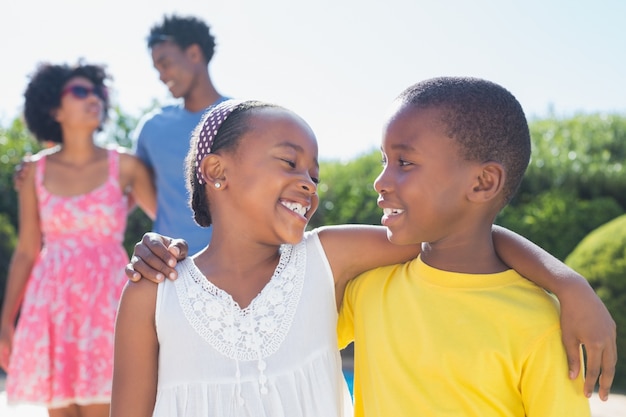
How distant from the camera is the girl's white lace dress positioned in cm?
218

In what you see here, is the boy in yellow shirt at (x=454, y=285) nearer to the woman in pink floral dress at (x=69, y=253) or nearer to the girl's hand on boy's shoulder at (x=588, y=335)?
the girl's hand on boy's shoulder at (x=588, y=335)

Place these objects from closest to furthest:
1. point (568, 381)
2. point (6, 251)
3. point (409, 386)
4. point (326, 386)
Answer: point (568, 381) < point (409, 386) < point (326, 386) < point (6, 251)

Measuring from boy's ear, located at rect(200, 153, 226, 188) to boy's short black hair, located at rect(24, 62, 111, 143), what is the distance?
2439 millimetres

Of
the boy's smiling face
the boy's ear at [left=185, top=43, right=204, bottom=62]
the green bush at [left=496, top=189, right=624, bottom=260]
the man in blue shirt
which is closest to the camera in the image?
the boy's smiling face

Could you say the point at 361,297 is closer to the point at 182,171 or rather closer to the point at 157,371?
the point at 157,371

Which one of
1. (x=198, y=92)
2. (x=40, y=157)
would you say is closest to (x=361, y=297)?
(x=198, y=92)

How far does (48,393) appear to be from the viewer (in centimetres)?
405

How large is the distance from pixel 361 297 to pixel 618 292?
4359mm

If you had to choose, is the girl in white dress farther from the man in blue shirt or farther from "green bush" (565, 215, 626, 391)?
"green bush" (565, 215, 626, 391)

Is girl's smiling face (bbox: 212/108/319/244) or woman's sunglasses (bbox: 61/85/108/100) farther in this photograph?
woman's sunglasses (bbox: 61/85/108/100)

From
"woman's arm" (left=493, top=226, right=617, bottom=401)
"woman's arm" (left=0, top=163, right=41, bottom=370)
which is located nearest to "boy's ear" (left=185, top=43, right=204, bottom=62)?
"woman's arm" (left=0, top=163, right=41, bottom=370)

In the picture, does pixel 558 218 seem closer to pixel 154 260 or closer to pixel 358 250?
pixel 358 250

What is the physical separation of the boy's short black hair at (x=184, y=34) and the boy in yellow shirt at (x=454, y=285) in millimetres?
2403

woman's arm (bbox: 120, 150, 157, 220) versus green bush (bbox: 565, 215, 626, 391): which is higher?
woman's arm (bbox: 120, 150, 157, 220)
